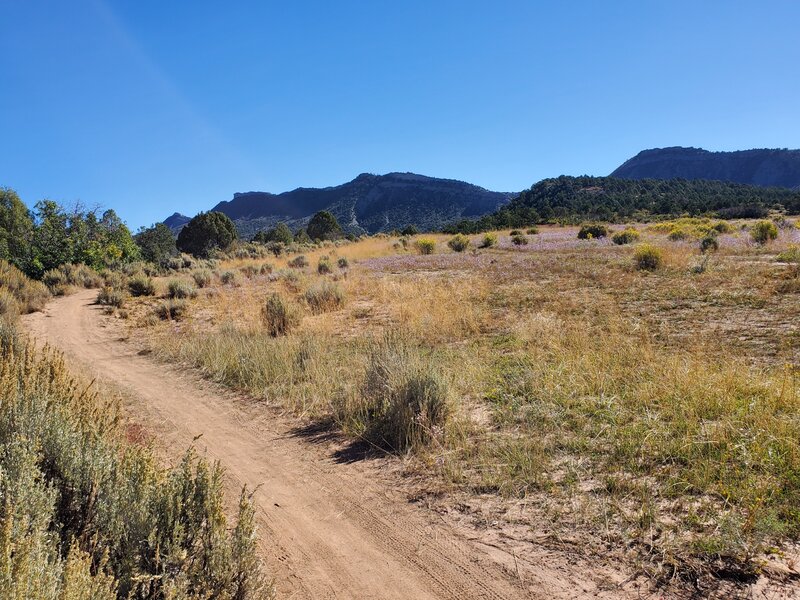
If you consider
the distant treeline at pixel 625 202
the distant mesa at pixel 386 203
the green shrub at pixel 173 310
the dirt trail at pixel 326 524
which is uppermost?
the distant mesa at pixel 386 203

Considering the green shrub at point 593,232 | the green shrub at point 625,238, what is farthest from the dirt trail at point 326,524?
the green shrub at point 593,232

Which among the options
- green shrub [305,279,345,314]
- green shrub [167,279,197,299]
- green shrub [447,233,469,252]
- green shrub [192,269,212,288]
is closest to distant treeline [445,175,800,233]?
green shrub [447,233,469,252]

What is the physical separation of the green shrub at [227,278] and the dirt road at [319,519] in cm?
1419

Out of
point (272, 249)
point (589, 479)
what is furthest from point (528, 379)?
point (272, 249)

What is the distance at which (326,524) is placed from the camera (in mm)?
3557

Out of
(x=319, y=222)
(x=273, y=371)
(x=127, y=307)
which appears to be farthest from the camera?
(x=319, y=222)

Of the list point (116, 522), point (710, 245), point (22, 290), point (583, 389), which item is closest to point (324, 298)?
point (583, 389)

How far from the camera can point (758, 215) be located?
38.4m

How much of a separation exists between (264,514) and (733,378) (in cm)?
509

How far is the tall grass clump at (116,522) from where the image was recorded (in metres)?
2.09

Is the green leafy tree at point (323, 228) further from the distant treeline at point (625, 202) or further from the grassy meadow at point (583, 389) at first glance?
the grassy meadow at point (583, 389)

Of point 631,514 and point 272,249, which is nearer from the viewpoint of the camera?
point 631,514

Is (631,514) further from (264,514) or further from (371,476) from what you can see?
(264,514)

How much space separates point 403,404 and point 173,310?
11348 mm
